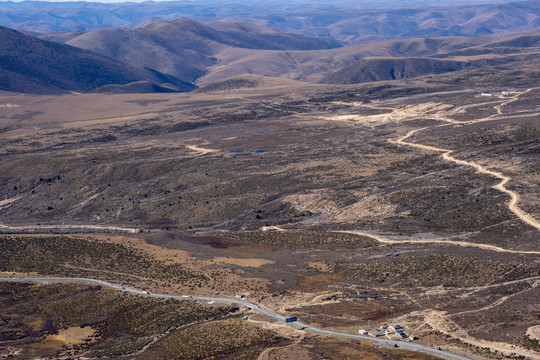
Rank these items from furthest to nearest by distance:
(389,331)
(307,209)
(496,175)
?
(496,175)
(307,209)
(389,331)

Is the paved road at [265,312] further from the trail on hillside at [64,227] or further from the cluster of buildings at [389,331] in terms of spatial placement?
the trail on hillside at [64,227]

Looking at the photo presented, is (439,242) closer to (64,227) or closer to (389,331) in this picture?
(389,331)

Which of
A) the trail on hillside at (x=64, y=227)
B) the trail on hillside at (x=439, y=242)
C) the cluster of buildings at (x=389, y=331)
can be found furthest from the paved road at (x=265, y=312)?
the trail on hillside at (x=439, y=242)

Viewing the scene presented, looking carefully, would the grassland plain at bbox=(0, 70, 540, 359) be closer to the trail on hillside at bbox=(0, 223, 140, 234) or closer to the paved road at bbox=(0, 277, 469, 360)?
the trail on hillside at bbox=(0, 223, 140, 234)

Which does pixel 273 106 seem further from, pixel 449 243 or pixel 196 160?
pixel 449 243

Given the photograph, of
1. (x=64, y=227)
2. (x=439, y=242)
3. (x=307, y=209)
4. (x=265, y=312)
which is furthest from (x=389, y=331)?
(x=64, y=227)

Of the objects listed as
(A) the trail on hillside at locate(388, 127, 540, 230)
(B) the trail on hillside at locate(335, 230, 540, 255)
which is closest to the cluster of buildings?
(B) the trail on hillside at locate(335, 230, 540, 255)
